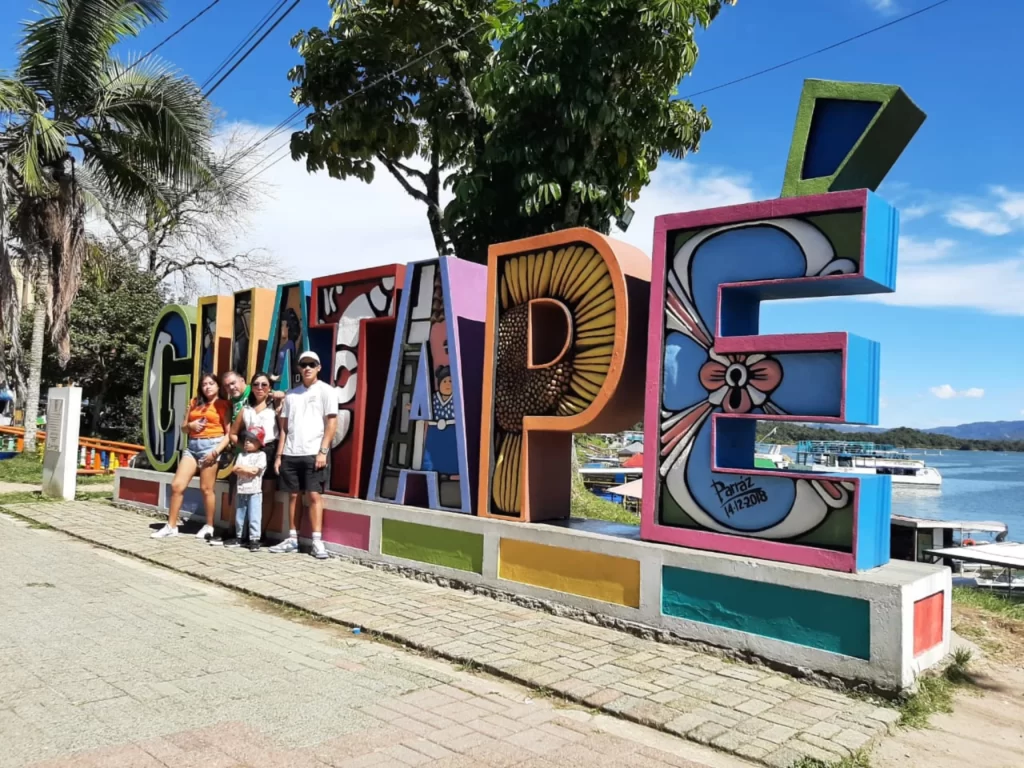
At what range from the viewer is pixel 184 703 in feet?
13.6

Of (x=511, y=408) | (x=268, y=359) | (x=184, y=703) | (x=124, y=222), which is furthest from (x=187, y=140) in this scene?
(x=124, y=222)

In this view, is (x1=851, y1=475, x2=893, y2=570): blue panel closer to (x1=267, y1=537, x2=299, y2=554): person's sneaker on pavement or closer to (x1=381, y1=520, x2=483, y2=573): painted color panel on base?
(x1=381, y1=520, x2=483, y2=573): painted color panel on base

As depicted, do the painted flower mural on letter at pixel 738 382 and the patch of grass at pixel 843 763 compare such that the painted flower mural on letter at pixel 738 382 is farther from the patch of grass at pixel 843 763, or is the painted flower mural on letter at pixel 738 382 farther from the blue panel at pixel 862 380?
the patch of grass at pixel 843 763

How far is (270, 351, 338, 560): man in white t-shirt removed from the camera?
8.02 m

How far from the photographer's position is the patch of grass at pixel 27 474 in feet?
50.1

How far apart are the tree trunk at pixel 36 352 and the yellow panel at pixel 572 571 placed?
1429 cm

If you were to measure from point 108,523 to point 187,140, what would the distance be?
757 centimetres

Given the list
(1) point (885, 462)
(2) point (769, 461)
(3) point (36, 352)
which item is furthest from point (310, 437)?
(1) point (885, 462)

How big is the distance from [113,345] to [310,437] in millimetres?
16978

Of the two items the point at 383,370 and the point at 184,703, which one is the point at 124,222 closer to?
the point at 383,370

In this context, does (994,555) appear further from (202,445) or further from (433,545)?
(202,445)

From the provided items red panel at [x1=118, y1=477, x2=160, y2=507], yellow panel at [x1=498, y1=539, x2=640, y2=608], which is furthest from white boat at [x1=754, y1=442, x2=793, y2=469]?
red panel at [x1=118, y1=477, x2=160, y2=507]

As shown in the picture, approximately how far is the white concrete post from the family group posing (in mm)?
3742

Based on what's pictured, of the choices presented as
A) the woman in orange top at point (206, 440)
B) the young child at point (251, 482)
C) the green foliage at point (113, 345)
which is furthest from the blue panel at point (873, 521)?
the green foliage at point (113, 345)
